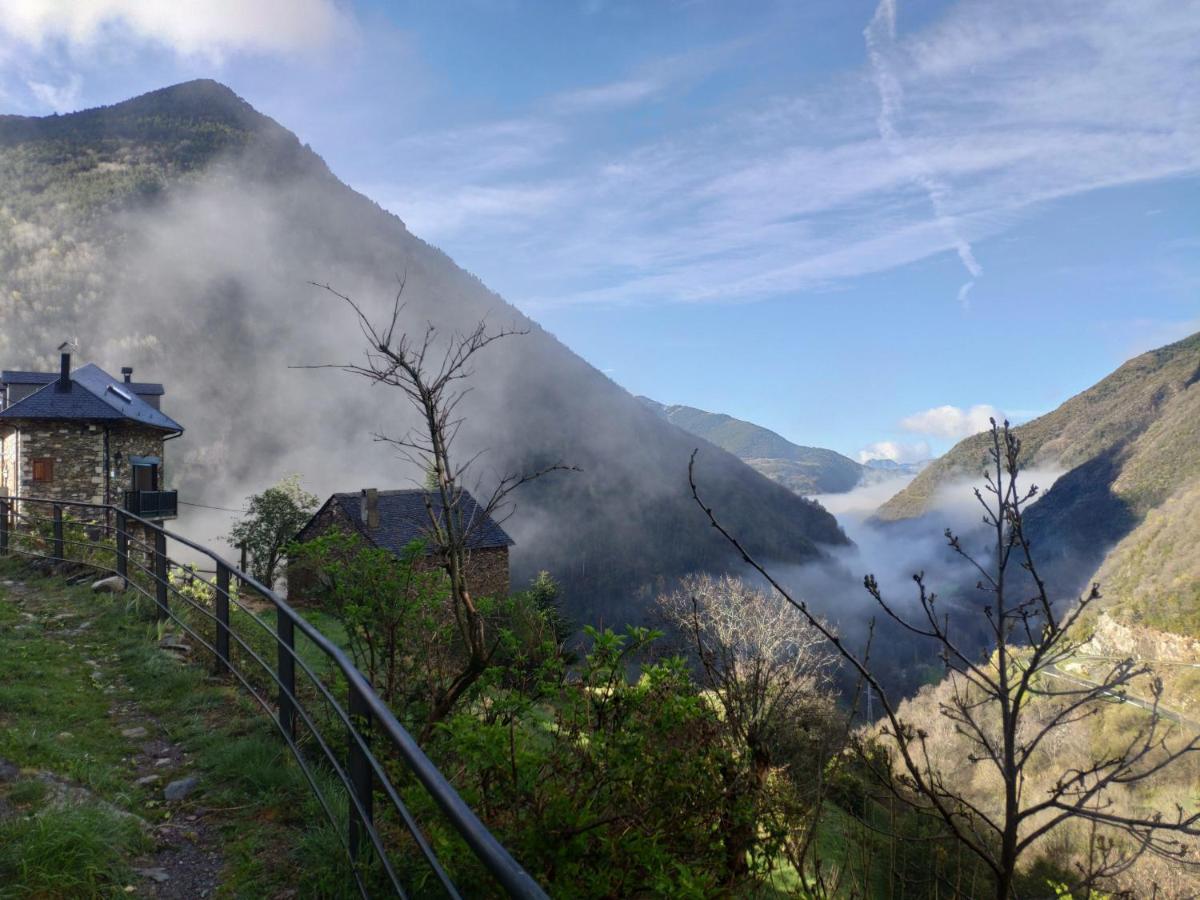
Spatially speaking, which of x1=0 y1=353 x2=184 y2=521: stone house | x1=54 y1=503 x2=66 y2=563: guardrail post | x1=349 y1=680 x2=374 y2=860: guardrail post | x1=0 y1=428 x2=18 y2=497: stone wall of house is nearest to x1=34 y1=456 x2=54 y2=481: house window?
x1=0 y1=353 x2=184 y2=521: stone house

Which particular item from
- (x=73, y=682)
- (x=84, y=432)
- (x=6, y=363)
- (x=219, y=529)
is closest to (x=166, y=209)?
(x=6, y=363)

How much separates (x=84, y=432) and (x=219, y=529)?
59766mm

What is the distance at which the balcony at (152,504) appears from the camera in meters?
24.3

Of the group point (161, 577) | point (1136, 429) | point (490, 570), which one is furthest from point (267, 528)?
point (1136, 429)

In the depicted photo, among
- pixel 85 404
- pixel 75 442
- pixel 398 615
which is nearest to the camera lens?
pixel 398 615

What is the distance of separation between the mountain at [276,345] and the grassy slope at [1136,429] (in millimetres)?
45777

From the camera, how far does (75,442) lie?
23547 millimetres

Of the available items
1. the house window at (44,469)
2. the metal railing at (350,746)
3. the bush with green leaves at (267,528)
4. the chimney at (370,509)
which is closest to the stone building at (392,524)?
the chimney at (370,509)

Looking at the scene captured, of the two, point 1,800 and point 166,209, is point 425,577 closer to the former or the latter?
point 1,800

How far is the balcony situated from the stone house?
3 centimetres

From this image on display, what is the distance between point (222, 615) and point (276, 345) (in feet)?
393

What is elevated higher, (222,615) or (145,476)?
(145,476)

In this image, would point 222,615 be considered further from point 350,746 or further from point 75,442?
point 75,442

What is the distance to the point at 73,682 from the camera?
17.8 ft
